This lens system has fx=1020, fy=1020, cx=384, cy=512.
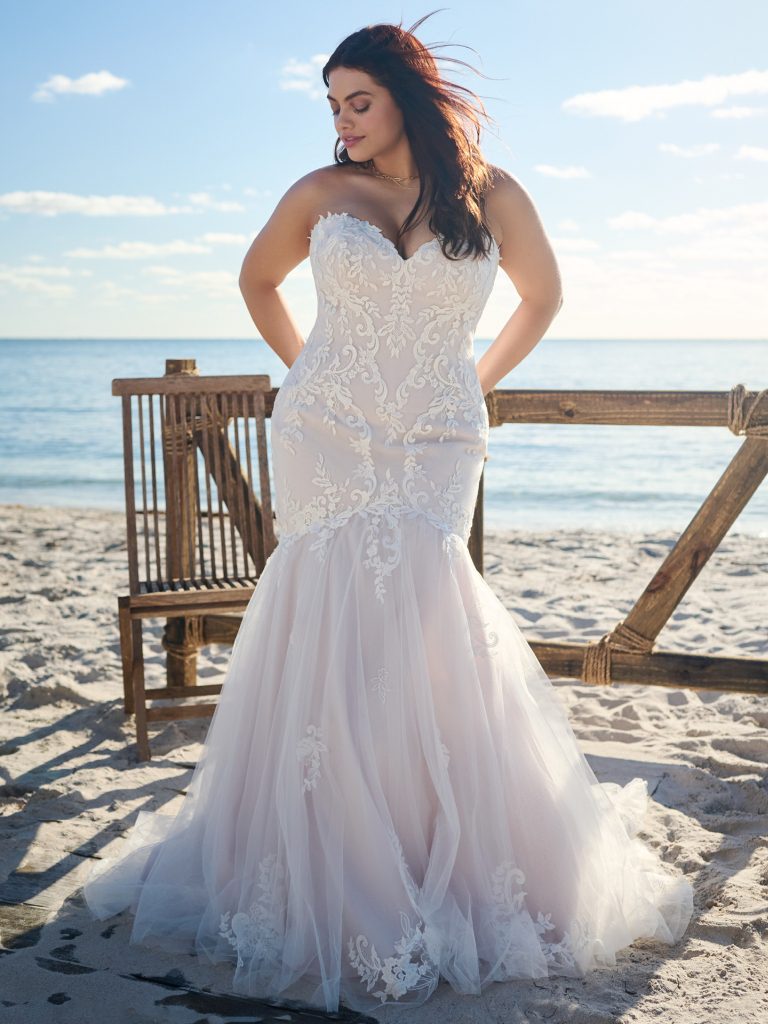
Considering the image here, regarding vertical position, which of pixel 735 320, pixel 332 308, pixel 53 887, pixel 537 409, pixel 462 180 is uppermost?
pixel 735 320

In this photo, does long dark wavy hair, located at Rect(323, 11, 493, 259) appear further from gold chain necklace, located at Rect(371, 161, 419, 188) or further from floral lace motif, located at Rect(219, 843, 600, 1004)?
floral lace motif, located at Rect(219, 843, 600, 1004)

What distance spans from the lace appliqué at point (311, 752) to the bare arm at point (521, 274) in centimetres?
124

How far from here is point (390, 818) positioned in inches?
93.8

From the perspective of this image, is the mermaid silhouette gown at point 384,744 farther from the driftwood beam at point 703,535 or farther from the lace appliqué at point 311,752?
the driftwood beam at point 703,535

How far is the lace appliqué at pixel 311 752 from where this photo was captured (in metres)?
Answer: 2.40

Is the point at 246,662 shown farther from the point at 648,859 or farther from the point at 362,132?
the point at 362,132

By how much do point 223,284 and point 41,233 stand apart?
9.24 m

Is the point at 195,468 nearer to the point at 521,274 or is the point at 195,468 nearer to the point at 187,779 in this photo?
the point at 187,779

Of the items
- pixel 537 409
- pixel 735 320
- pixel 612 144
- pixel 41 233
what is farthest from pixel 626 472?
pixel 41 233

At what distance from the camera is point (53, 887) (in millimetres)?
2734

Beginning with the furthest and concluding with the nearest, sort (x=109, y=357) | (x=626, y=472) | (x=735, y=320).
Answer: (x=109, y=357) → (x=735, y=320) → (x=626, y=472)

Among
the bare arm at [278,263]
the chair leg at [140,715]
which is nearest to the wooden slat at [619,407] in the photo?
the bare arm at [278,263]

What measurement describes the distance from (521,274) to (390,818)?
4.96 ft

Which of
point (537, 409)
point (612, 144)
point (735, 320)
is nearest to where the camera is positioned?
point (537, 409)
